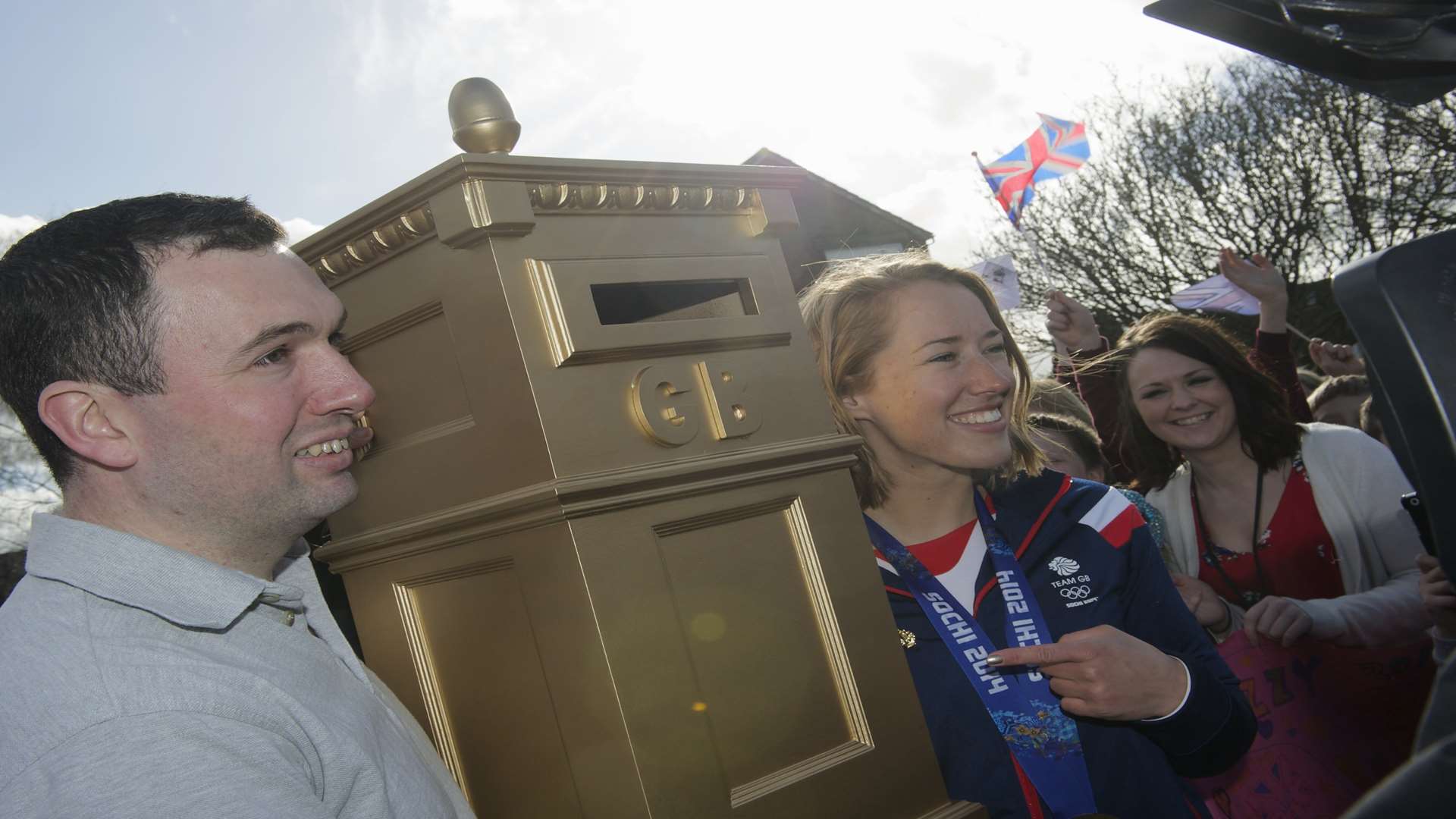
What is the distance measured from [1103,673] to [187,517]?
147cm

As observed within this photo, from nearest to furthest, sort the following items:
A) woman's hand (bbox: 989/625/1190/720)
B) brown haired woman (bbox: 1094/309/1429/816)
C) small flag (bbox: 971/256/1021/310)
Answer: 1. woman's hand (bbox: 989/625/1190/720)
2. brown haired woman (bbox: 1094/309/1429/816)
3. small flag (bbox: 971/256/1021/310)

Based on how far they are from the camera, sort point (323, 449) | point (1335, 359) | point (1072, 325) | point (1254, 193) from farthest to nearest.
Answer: point (1254, 193) → point (1335, 359) → point (1072, 325) → point (323, 449)

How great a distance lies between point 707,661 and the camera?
4.69 ft

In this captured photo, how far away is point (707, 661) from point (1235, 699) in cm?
128

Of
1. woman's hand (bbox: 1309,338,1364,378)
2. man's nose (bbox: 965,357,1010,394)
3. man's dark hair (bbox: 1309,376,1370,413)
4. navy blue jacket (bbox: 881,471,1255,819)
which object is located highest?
man's nose (bbox: 965,357,1010,394)

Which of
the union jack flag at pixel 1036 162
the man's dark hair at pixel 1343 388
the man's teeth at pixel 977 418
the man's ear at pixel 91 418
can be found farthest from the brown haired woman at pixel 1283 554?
the union jack flag at pixel 1036 162

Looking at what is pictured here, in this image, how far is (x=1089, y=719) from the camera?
2059 millimetres

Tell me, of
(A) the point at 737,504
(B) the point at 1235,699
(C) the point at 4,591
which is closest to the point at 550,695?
(A) the point at 737,504

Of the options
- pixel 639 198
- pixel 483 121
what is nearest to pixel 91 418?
pixel 483 121

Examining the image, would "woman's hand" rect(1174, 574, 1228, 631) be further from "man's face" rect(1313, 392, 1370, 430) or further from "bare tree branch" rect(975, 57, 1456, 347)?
"bare tree branch" rect(975, 57, 1456, 347)

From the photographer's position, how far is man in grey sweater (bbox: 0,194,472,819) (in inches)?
44.1

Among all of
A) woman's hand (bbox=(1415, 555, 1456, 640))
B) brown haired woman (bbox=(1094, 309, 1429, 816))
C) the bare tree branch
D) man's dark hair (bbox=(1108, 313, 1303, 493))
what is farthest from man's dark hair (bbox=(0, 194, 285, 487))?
the bare tree branch

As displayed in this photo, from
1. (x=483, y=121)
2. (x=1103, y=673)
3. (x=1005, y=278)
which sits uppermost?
(x=1005, y=278)

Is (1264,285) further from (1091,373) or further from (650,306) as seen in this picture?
(650,306)
